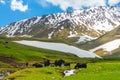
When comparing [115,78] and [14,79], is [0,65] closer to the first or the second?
[14,79]

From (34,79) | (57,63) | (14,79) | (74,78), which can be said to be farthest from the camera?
(57,63)

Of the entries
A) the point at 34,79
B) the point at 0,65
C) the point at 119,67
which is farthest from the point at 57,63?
the point at 34,79

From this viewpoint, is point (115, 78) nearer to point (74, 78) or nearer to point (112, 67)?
point (74, 78)

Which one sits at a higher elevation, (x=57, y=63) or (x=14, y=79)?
(x=57, y=63)

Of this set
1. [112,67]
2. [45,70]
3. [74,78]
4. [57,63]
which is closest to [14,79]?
[45,70]

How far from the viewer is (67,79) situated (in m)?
51.3

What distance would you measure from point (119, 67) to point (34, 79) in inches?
899

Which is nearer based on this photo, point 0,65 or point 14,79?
point 14,79

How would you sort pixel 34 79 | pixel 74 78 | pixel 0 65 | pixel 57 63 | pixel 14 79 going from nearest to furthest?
1. pixel 74 78
2. pixel 34 79
3. pixel 14 79
4. pixel 57 63
5. pixel 0 65

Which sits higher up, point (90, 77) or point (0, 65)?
point (0, 65)

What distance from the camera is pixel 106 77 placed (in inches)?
1959

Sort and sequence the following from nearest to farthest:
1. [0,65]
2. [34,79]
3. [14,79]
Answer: [34,79] → [14,79] → [0,65]

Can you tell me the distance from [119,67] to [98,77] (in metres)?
35.9

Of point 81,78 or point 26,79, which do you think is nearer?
point 81,78
